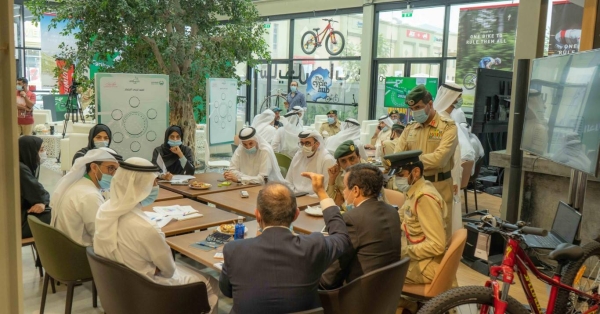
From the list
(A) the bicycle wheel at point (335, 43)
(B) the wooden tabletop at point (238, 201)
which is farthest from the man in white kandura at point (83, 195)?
(A) the bicycle wheel at point (335, 43)

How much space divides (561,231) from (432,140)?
4.09ft

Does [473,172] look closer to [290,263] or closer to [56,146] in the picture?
[290,263]

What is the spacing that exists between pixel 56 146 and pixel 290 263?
9.44 metres

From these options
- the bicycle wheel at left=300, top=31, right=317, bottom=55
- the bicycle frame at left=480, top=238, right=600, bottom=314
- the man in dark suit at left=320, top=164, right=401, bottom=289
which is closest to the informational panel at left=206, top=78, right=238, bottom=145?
the man in dark suit at left=320, top=164, right=401, bottom=289

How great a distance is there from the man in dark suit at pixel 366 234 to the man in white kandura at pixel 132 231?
0.90 meters

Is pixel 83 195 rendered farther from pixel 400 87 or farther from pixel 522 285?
pixel 400 87

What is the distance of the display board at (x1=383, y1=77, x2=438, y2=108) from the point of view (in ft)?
34.9

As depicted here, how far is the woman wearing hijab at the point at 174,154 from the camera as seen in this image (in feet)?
18.2

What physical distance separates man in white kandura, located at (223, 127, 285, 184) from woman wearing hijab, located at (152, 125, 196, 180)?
20.6 inches

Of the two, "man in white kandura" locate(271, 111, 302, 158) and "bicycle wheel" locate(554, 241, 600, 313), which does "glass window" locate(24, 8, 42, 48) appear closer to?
"man in white kandura" locate(271, 111, 302, 158)

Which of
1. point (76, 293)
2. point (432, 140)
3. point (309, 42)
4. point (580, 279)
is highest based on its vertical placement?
point (309, 42)

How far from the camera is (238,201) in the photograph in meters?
4.29

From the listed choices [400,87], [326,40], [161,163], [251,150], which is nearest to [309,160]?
[251,150]

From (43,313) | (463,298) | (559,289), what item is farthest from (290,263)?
(43,313)
